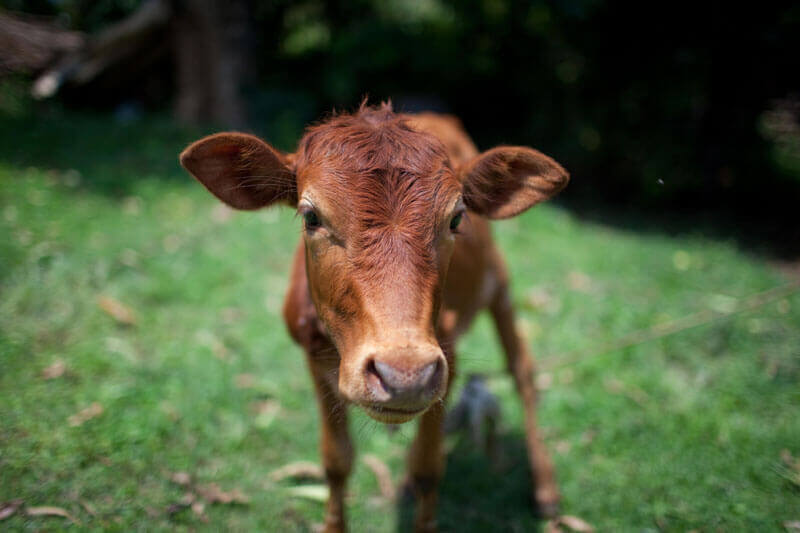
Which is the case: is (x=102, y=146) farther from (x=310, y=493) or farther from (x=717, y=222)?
(x=717, y=222)

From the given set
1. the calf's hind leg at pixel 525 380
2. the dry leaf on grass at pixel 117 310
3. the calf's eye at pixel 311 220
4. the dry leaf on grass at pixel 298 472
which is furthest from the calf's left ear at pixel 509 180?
the dry leaf on grass at pixel 117 310

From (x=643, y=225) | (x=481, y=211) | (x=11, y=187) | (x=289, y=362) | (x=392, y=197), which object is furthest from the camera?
(x=643, y=225)

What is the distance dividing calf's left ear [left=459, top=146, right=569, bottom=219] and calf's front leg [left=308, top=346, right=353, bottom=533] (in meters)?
1.23

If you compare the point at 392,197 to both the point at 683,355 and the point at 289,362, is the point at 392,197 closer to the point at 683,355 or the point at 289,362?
the point at 289,362

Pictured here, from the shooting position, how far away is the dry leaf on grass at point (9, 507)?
2.75 metres

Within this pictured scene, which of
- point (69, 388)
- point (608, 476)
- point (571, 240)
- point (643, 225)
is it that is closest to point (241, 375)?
point (69, 388)

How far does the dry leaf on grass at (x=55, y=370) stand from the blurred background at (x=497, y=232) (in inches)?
1.0

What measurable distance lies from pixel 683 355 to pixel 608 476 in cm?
173

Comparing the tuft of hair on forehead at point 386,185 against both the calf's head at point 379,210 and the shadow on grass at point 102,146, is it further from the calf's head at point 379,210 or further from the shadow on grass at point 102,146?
the shadow on grass at point 102,146

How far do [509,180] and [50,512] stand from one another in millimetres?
3046

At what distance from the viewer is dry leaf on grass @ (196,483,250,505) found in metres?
3.28

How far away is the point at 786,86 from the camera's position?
309 inches

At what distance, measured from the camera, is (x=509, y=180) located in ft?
9.16

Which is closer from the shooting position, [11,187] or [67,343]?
[67,343]
